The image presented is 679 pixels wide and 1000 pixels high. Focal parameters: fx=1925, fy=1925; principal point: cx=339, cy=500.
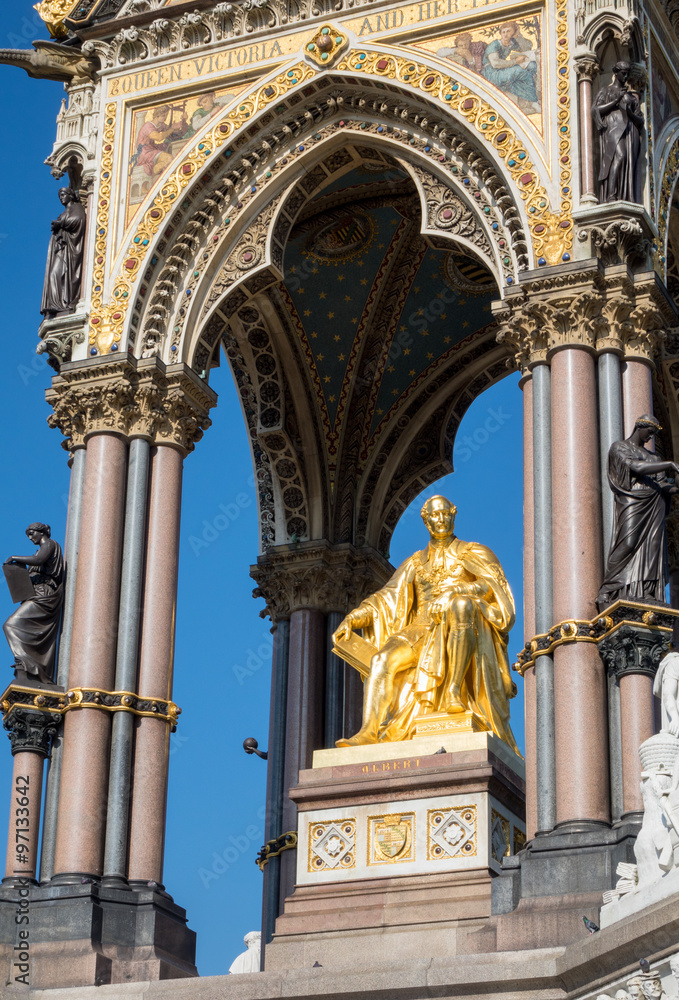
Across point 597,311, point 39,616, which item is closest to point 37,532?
point 39,616

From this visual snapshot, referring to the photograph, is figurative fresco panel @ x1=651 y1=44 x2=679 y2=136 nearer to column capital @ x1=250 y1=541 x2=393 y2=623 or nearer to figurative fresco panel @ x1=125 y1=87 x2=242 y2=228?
figurative fresco panel @ x1=125 y1=87 x2=242 y2=228

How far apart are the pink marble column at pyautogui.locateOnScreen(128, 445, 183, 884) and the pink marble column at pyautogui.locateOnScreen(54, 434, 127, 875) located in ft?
0.96

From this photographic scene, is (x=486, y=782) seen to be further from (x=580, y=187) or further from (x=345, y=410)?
(x=345, y=410)

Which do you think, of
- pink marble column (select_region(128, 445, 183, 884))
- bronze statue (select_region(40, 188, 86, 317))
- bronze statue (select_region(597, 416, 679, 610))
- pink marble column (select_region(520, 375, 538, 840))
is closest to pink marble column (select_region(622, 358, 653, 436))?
bronze statue (select_region(597, 416, 679, 610))

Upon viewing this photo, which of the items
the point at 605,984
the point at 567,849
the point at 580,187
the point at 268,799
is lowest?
the point at 605,984

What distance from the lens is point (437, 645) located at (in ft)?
61.1

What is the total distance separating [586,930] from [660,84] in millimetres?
8882

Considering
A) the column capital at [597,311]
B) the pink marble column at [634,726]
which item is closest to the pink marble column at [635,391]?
the column capital at [597,311]

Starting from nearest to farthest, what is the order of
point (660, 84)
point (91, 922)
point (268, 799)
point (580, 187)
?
→ 1. point (91, 922)
2. point (580, 187)
3. point (660, 84)
4. point (268, 799)

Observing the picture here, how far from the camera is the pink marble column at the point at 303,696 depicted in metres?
21.4

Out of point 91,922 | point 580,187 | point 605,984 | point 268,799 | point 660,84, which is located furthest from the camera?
point 268,799

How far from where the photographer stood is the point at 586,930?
581 inches

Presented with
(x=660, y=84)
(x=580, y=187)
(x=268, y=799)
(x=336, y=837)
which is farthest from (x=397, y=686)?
(x=660, y=84)

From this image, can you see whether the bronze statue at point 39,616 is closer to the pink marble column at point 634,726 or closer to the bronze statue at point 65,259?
the bronze statue at point 65,259
